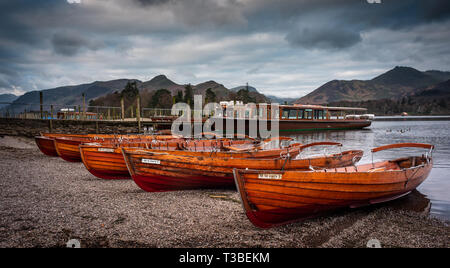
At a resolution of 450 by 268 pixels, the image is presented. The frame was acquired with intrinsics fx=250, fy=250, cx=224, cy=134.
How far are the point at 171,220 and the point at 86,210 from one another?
2184 mm

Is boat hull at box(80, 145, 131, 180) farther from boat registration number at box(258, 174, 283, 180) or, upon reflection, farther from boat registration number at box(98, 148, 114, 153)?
boat registration number at box(258, 174, 283, 180)

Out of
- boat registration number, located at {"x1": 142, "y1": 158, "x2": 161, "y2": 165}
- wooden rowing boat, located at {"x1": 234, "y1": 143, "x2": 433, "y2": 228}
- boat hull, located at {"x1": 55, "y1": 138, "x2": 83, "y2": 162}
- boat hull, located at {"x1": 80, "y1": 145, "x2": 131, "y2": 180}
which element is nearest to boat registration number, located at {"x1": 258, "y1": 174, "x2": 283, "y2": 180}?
wooden rowing boat, located at {"x1": 234, "y1": 143, "x2": 433, "y2": 228}

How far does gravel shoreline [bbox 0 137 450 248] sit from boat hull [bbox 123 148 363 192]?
0.35 m

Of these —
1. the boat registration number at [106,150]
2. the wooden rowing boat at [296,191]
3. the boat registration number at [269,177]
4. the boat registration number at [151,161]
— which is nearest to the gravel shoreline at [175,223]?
the wooden rowing boat at [296,191]

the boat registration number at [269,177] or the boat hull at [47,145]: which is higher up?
the boat registration number at [269,177]

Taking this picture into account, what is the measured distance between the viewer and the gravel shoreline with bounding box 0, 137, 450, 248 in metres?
4.66

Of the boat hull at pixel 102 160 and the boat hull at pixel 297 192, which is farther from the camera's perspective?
the boat hull at pixel 102 160

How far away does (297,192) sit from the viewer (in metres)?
5.29

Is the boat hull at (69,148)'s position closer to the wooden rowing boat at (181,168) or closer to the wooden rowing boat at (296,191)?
the wooden rowing boat at (181,168)

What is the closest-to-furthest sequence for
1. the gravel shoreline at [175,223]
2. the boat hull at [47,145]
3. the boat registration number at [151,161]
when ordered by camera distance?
1. the gravel shoreline at [175,223]
2. the boat registration number at [151,161]
3. the boat hull at [47,145]

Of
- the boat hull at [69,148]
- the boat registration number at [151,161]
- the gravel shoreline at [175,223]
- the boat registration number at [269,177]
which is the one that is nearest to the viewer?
the gravel shoreline at [175,223]

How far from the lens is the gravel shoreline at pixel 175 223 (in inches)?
183

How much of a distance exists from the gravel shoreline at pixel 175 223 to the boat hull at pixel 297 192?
32cm
